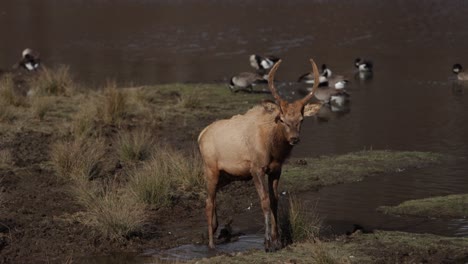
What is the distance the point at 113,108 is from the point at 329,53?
13081 millimetres

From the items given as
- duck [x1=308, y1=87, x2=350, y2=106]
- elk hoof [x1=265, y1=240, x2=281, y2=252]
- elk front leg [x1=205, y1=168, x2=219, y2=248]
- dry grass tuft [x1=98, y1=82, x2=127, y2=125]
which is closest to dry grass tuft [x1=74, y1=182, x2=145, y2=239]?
elk front leg [x1=205, y1=168, x2=219, y2=248]

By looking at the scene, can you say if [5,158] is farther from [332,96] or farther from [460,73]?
[460,73]

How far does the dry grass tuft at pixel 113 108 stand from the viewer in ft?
63.0

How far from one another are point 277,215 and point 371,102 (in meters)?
11.4

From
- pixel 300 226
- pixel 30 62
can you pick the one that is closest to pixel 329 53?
pixel 30 62

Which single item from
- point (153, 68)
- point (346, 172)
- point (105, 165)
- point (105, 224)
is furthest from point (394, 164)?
point (153, 68)

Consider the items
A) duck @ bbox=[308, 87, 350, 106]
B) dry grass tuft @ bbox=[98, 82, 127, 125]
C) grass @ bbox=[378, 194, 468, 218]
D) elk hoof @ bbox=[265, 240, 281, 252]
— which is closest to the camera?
elk hoof @ bbox=[265, 240, 281, 252]

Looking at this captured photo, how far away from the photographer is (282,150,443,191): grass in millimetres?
14680

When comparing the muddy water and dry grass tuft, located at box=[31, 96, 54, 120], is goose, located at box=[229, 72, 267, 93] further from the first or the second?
dry grass tuft, located at box=[31, 96, 54, 120]

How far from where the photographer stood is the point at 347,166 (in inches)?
609

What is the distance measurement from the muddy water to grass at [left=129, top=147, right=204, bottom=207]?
169 centimetres

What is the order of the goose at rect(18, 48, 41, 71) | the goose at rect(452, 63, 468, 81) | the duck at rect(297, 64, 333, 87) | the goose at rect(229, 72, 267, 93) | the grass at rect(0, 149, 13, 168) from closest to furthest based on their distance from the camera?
the grass at rect(0, 149, 13, 168) → the goose at rect(229, 72, 267, 93) → the duck at rect(297, 64, 333, 87) → the goose at rect(452, 63, 468, 81) → the goose at rect(18, 48, 41, 71)

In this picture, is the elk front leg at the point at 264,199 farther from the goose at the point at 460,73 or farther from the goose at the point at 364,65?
the goose at the point at 364,65

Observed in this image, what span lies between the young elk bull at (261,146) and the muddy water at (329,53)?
1547 mm
